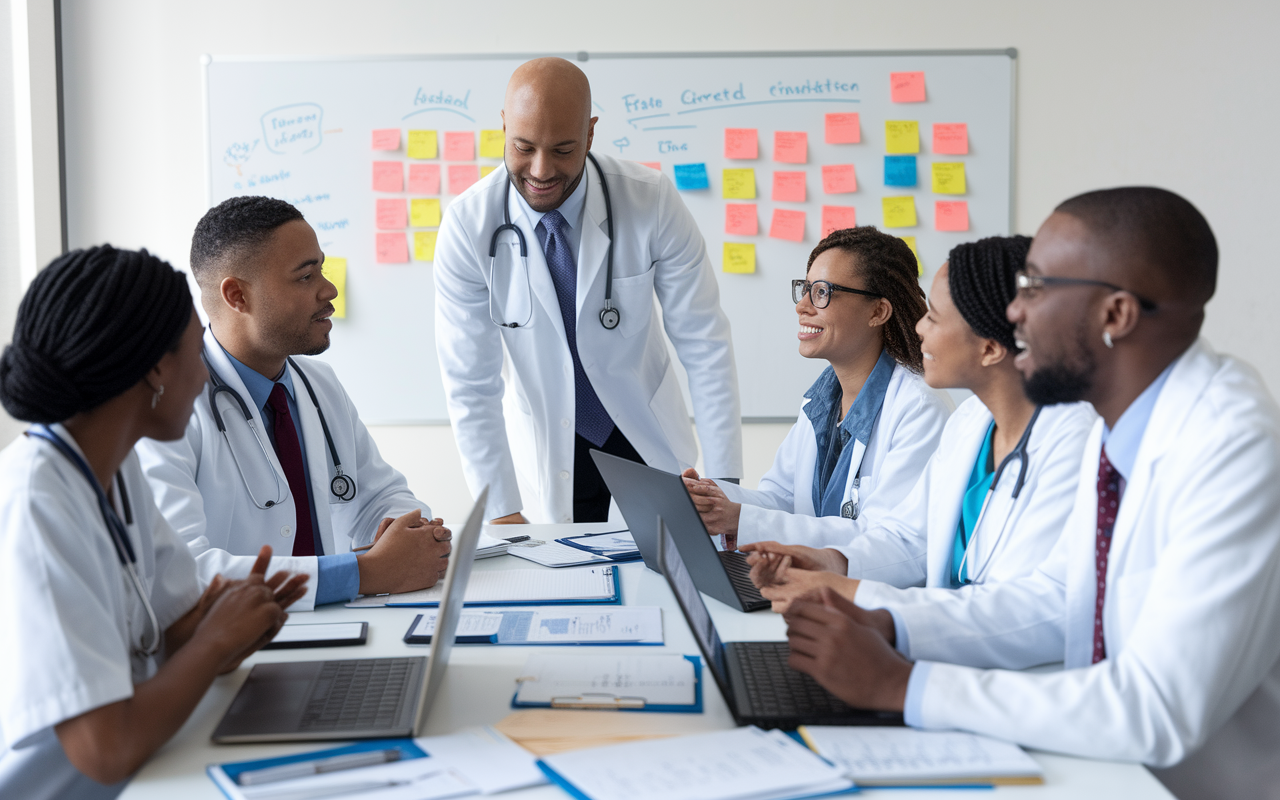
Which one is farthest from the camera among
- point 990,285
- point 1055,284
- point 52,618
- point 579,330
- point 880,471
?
point 579,330

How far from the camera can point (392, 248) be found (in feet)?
10.9

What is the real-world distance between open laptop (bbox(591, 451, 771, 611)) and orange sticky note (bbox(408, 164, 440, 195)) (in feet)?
6.58

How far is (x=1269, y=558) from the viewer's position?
94 cm

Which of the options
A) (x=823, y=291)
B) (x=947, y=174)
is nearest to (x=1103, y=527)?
(x=823, y=291)

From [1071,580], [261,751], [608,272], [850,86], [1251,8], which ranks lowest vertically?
[261,751]

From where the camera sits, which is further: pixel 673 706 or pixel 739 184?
pixel 739 184

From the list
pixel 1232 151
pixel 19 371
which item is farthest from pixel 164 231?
pixel 1232 151

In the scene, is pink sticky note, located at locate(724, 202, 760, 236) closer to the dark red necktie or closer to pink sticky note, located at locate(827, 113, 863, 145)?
pink sticky note, located at locate(827, 113, 863, 145)

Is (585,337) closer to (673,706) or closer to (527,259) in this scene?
(527,259)

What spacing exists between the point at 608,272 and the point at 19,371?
5.14 feet

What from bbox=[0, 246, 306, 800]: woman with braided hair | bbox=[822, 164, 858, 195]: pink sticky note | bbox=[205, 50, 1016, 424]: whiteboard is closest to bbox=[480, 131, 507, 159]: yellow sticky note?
bbox=[205, 50, 1016, 424]: whiteboard

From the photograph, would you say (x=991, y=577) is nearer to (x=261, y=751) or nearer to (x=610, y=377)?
(x=261, y=751)

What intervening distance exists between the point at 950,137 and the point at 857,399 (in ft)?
5.61

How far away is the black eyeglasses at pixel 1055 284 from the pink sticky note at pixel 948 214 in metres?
2.25
